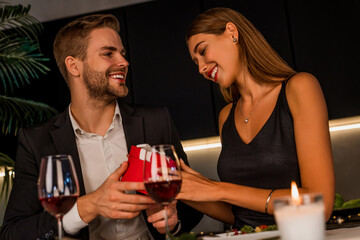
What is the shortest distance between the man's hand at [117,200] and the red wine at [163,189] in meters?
0.27

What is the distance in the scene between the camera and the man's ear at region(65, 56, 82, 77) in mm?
2033

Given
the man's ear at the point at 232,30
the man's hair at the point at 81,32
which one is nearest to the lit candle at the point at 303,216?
the man's ear at the point at 232,30

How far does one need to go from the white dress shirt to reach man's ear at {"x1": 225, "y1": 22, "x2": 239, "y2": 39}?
591 millimetres

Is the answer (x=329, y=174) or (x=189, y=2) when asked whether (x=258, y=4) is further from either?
(x=329, y=174)

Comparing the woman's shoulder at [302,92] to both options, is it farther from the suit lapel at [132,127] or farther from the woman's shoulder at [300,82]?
the suit lapel at [132,127]

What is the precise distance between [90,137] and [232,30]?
738 mm

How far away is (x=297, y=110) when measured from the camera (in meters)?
1.57

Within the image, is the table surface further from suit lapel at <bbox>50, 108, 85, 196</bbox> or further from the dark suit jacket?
suit lapel at <bbox>50, 108, 85, 196</bbox>

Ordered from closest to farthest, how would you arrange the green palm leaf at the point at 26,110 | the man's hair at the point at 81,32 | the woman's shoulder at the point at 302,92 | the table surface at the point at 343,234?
the table surface at the point at 343,234
the woman's shoulder at the point at 302,92
the man's hair at the point at 81,32
the green palm leaf at the point at 26,110

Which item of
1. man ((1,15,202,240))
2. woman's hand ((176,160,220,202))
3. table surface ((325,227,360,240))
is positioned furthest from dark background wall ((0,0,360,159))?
table surface ((325,227,360,240))

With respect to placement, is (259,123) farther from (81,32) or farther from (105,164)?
(81,32)

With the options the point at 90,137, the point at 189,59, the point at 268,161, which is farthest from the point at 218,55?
the point at 189,59

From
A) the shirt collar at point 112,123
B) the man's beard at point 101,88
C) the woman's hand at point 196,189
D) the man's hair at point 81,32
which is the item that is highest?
the man's hair at point 81,32

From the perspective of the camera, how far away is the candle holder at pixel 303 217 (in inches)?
26.7
